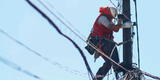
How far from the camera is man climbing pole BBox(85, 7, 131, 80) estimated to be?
12117 mm

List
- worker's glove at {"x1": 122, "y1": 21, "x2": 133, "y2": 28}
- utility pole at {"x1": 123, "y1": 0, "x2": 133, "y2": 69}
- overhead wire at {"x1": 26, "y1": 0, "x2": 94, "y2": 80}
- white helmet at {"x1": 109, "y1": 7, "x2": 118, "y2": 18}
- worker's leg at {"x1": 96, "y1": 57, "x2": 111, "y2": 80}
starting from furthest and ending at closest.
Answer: white helmet at {"x1": 109, "y1": 7, "x2": 118, "y2": 18}
worker's glove at {"x1": 122, "y1": 21, "x2": 133, "y2": 28}
worker's leg at {"x1": 96, "y1": 57, "x2": 111, "y2": 80}
utility pole at {"x1": 123, "y1": 0, "x2": 133, "y2": 69}
overhead wire at {"x1": 26, "y1": 0, "x2": 94, "y2": 80}

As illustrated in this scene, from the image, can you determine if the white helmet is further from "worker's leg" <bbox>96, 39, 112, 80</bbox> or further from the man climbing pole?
"worker's leg" <bbox>96, 39, 112, 80</bbox>

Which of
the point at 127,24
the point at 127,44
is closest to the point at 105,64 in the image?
the point at 127,44

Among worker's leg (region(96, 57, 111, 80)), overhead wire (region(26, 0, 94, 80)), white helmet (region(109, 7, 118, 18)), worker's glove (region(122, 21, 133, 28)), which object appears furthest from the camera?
white helmet (region(109, 7, 118, 18))

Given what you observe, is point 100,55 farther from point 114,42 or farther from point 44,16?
point 44,16

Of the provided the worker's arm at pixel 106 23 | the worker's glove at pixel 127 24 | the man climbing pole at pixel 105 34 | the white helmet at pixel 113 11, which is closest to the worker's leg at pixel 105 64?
the man climbing pole at pixel 105 34

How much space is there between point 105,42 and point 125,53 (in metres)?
0.55

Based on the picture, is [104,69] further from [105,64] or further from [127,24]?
[127,24]

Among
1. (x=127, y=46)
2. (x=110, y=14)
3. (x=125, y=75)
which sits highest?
(x=110, y=14)

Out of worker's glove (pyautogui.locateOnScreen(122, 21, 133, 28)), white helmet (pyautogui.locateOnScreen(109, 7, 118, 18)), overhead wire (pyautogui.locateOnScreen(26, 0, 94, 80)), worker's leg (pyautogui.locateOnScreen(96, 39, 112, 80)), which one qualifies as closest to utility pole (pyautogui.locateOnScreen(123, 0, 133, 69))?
worker's glove (pyautogui.locateOnScreen(122, 21, 133, 28))

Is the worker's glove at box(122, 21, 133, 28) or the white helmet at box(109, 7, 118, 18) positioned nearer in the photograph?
the worker's glove at box(122, 21, 133, 28)

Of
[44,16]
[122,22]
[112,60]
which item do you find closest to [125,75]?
[112,60]

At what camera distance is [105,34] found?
1226 centimetres

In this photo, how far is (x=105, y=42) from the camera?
12180 millimetres
